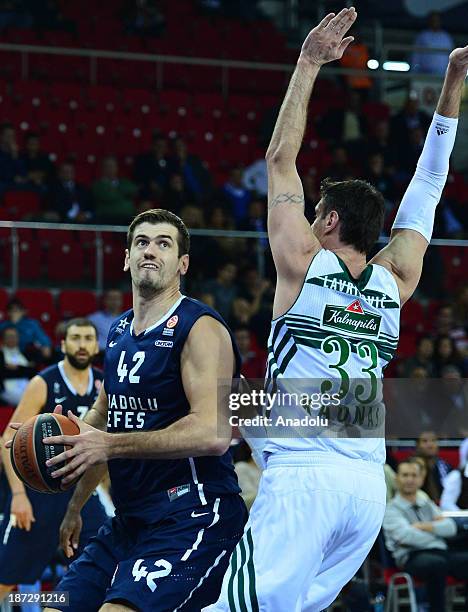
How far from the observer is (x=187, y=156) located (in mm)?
15203

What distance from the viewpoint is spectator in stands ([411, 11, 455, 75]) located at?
1797cm

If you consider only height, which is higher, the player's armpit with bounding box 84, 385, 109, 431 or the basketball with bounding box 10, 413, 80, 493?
the player's armpit with bounding box 84, 385, 109, 431

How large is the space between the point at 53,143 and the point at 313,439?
1157 centimetres

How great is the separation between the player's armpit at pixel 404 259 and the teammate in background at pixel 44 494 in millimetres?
3492

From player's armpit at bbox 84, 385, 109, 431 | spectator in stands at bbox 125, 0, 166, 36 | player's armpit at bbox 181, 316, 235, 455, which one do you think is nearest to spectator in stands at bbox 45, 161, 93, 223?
spectator in stands at bbox 125, 0, 166, 36

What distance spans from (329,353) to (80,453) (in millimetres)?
1079

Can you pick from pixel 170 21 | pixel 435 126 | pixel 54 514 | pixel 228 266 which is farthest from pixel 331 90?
pixel 435 126

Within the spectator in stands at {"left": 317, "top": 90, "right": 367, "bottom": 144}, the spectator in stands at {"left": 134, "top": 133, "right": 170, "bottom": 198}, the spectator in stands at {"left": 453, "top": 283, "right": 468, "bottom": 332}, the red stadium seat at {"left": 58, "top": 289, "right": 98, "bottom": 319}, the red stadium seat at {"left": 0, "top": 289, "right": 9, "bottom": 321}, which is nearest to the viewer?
the red stadium seat at {"left": 0, "top": 289, "right": 9, "bottom": 321}

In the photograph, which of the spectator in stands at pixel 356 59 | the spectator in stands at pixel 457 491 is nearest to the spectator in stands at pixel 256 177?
the spectator in stands at pixel 356 59

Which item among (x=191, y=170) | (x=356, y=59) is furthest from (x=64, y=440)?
(x=356, y=59)

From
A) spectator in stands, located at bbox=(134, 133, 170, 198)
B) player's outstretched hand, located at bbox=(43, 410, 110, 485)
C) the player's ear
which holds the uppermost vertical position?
spectator in stands, located at bbox=(134, 133, 170, 198)

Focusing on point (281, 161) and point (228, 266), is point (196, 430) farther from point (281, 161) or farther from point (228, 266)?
point (228, 266)

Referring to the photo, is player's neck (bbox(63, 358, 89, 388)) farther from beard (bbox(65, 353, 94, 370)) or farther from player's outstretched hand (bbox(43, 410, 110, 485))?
player's outstretched hand (bbox(43, 410, 110, 485))

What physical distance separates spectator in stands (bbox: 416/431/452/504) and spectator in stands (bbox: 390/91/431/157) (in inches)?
261
